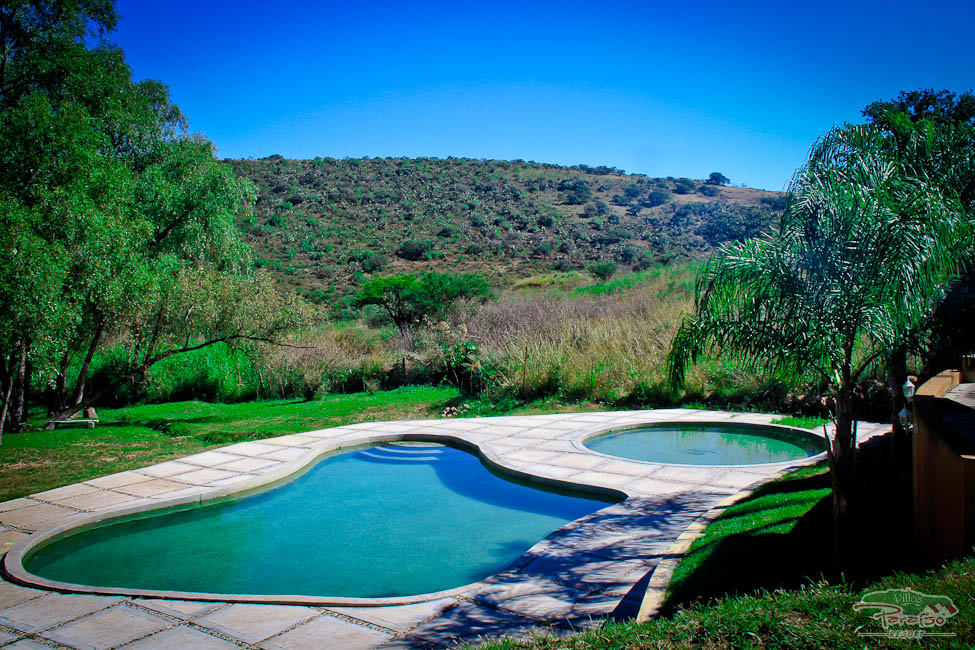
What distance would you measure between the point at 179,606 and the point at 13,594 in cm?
110

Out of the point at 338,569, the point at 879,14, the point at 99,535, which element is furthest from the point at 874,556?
the point at 879,14

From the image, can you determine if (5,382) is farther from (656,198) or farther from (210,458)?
(656,198)

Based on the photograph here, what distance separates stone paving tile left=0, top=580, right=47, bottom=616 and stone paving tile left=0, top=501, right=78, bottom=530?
3.98 feet

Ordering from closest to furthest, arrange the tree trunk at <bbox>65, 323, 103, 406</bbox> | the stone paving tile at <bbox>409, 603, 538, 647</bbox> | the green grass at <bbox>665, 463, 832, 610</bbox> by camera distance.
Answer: the stone paving tile at <bbox>409, 603, 538, 647</bbox> → the green grass at <bbox>665, 463, 832, 610</bbox> → the tree trunk at <bbox>65, 323, 103, 406</bbox>

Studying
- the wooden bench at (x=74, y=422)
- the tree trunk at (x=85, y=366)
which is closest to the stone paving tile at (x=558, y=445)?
the tree trunk at (x=85, y=366)

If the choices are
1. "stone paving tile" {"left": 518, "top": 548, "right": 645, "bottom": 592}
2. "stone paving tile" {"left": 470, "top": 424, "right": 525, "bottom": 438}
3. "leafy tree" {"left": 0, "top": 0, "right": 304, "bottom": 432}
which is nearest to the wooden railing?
"stone paving tile" {"left": 518, "top": 548, "right": 645, "bottom": 592}

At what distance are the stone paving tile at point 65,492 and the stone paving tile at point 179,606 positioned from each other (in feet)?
9.48

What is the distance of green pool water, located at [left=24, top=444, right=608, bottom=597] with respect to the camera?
450cm

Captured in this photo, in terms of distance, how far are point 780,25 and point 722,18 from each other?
3.16 feet

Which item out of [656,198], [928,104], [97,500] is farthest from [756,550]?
[656,198]

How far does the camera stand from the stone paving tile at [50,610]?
3334mm

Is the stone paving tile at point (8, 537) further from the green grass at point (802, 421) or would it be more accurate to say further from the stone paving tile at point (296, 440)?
the green grass at point (802, 421)

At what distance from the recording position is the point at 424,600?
3.54 meters

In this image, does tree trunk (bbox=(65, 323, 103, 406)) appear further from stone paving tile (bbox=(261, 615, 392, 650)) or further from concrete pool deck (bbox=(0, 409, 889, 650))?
stone paving tile (bbox=(261, 615, 392, 650))
